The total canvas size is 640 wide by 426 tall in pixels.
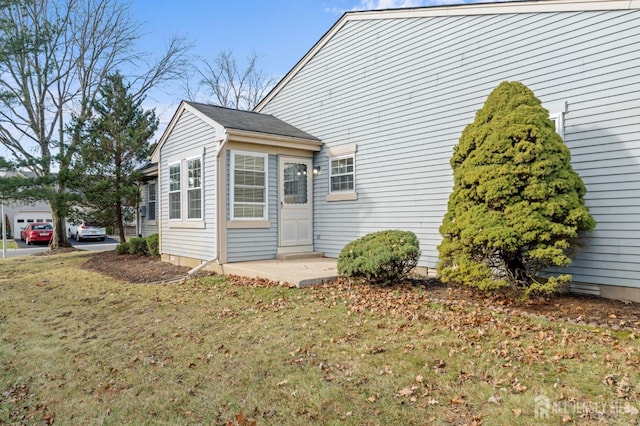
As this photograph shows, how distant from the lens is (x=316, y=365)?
12.3 feet

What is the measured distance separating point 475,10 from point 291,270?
6207mm

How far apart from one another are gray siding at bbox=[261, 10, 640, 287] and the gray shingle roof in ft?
1.84

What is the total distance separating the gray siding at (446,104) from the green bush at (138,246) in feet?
21.5

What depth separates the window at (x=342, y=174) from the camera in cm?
948

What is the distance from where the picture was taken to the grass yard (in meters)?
2.90

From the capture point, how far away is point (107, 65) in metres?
18.8

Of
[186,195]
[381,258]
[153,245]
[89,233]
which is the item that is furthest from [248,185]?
[89,233]

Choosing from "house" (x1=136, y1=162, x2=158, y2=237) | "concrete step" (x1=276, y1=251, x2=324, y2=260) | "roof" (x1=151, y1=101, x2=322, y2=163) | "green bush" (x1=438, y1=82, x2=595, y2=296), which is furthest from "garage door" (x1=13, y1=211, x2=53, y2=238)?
"green bush" (x1=438, y1=82, x2=595, y2=296)

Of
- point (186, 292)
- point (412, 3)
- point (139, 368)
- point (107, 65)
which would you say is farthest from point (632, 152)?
point (107, 65)

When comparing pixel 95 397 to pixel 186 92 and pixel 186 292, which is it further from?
pixel 186 92

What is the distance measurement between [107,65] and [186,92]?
1060 centimetres

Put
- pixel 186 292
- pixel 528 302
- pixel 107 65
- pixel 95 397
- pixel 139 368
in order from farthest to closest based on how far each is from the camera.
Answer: pixel 107 65, pixel 186 292, pixel 528 302, pixel 139 368, pixel 95 397

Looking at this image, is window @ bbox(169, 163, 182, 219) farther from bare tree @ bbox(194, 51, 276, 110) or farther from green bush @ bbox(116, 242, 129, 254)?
bare tree @ bbox(194, 51, 276, 110)

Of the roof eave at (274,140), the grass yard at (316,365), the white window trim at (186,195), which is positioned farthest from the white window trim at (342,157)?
the grass yard at (316,365)
